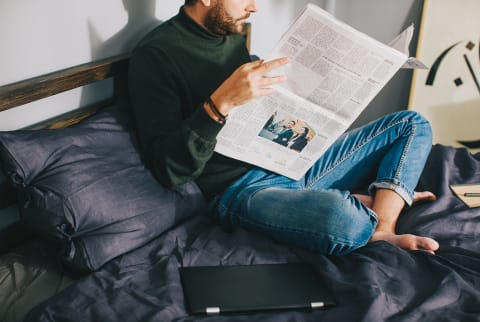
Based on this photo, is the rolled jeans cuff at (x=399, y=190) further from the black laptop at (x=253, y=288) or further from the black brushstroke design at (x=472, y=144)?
the black brushstroke design at (x=472, y=144)

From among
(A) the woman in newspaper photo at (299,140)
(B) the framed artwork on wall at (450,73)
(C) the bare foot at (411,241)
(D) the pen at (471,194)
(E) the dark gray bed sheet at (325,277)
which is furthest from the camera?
(B) the framed artwork on wall at (450,73)

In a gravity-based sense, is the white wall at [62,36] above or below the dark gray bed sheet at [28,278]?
above

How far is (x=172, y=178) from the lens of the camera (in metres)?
1.27

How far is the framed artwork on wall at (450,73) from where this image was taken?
7.26ft

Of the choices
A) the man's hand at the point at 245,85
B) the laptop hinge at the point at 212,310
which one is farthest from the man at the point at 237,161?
the laptop hinge at the point at 212,310

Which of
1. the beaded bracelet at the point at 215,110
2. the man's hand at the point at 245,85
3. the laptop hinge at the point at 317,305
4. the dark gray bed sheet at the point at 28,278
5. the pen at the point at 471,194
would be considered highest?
the man's hand at the point at 245,85

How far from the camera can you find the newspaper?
123 cm

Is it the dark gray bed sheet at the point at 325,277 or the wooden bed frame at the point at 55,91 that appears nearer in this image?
the dark gray bed sheet at the point at 325,277

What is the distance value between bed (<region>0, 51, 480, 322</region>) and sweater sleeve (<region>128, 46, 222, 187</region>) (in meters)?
0.05

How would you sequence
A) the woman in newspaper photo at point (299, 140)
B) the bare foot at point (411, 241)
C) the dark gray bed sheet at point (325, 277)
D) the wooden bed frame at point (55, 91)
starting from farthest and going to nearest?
the woman in newspaper photo at point (299, 140)
the bare foot at point (411, 241)
the wooden bed frame at point (55, 91)
the dark gray bed sheet at point (325, 277)

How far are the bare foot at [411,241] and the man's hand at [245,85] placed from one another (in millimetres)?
454

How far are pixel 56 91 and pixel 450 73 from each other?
5.37 ft

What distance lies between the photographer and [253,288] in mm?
1119

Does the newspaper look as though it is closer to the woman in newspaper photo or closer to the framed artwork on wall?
the woman in newspaper photo
